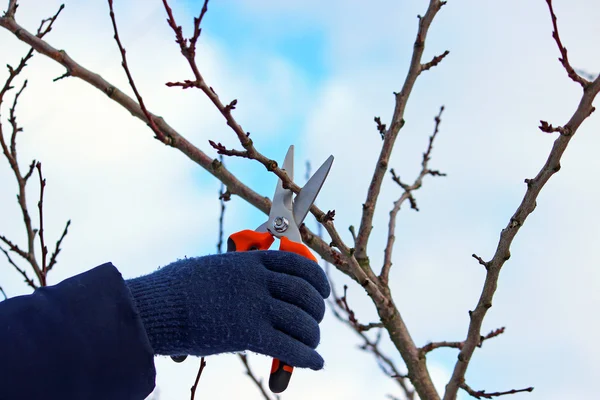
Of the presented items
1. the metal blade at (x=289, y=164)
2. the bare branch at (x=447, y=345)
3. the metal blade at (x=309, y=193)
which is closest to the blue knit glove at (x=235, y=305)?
the metal blade at (x=309, y=193)

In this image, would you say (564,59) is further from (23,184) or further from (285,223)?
(23,184)

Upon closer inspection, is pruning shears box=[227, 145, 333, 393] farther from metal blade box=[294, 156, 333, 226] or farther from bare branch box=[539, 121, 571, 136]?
bare branch box=[539, 121, 571, 136]

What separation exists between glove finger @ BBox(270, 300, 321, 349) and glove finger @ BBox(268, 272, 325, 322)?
0.9 inches

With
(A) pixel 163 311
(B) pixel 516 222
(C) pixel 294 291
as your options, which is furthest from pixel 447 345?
(A) pixel 163 311

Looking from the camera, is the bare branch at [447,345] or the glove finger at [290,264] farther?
the bare branch at [447,345]

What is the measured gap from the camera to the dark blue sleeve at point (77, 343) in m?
1.54

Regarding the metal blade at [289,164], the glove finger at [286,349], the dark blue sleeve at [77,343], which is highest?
the metal blade at [289,164]

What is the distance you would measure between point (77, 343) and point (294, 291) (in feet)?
2.17

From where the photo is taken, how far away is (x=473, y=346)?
8.45 feet

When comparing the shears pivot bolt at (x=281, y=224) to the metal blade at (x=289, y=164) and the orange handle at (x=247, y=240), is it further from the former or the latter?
the metal blade at (x=289, y=164)

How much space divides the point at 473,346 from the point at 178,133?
1630 mm

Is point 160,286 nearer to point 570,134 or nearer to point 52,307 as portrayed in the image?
point 52,307

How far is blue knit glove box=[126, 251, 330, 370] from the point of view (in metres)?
1.78

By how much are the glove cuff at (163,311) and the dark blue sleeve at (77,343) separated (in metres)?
0.07
